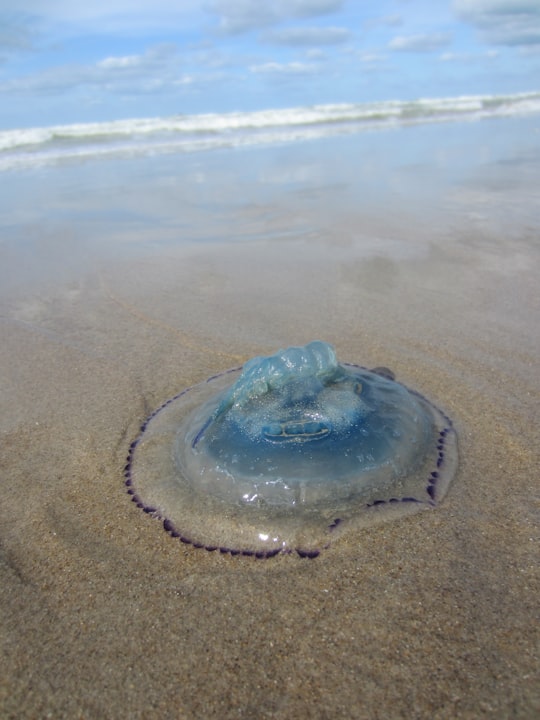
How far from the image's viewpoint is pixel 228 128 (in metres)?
19.4

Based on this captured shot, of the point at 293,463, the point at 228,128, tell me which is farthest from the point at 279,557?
the point at 228,128

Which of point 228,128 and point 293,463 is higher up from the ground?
point 228,128

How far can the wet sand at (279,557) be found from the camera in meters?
1.69

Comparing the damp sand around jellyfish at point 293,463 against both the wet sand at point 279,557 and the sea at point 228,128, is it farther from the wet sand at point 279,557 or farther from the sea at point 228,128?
the sea at point 228,128

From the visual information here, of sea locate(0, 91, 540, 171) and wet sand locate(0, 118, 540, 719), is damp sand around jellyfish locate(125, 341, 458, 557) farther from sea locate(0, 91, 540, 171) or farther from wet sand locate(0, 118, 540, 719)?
sea locate(0, 91, 540, 171)

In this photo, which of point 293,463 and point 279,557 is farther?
point 293,463

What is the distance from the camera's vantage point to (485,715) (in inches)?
60.8

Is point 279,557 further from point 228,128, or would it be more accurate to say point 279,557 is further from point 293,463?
point 228,128

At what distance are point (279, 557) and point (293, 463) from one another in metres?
0.37

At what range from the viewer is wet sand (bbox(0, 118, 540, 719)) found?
1.69 metres

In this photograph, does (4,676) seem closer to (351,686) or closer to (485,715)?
(351,686)

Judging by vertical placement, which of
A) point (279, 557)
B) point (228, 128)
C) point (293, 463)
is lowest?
point (279, 557)

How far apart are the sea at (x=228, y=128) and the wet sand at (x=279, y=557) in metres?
8.13

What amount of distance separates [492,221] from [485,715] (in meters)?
5.93
